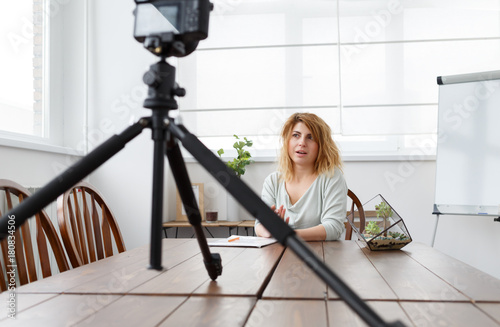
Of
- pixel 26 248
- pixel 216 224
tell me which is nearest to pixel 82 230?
pixel 26 248

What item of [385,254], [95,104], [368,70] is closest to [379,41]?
[368,70]

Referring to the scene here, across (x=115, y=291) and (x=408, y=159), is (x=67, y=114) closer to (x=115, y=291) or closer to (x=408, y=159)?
(x=408, y=159)

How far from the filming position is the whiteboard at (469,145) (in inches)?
103

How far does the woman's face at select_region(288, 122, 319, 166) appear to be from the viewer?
2.18m

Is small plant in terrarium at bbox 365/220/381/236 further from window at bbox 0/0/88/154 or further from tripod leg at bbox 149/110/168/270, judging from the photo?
window at bbox 0/0/88/154

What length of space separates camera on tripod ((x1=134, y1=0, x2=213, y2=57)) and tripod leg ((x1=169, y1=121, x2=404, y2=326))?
0.12 meters

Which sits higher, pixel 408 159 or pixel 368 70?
pixel 368 70

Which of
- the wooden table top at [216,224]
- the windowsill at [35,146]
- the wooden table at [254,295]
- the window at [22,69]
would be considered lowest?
the wooden table top at [216,224]

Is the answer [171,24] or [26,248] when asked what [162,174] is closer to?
[171,24]

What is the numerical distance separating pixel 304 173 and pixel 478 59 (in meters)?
1.59

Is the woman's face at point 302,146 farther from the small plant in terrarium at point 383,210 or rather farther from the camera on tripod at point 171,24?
the camera on tripod at point 171,24

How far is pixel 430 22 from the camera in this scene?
307 centimetres

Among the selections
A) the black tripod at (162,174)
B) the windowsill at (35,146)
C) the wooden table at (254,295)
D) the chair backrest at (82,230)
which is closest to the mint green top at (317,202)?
the chair backrest at (82,230)

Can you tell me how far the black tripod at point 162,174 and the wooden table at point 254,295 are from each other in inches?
7.2
